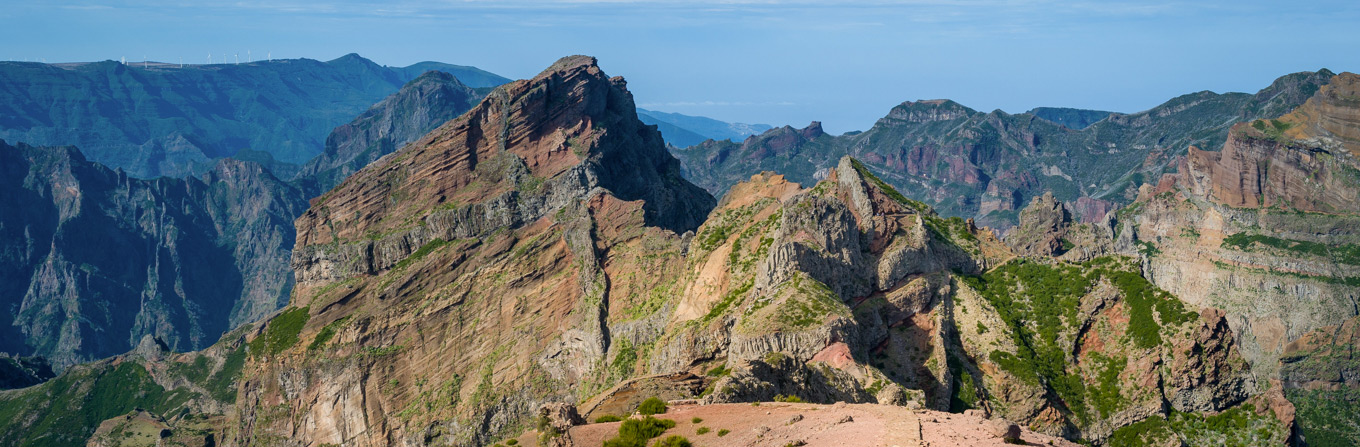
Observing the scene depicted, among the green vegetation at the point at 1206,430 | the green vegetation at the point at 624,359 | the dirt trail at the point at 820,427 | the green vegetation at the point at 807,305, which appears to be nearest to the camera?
the dirt trail at the point at 820,427

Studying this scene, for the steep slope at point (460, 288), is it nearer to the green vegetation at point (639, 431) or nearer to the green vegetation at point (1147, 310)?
the green vegetation at point (1147, 310)

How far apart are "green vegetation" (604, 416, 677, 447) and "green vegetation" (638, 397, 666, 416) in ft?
13.4

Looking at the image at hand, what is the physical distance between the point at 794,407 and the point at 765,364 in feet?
47.9

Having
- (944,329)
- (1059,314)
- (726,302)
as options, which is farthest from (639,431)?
(1059,314)

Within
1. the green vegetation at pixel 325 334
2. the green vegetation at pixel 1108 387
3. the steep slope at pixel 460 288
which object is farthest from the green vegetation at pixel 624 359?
the green vegetation at pixel 1108 387

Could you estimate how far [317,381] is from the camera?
558 ft

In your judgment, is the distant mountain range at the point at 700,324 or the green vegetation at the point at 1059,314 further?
the green vegetation at the point at 1059,314

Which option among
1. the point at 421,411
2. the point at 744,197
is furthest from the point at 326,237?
the point at 744,197

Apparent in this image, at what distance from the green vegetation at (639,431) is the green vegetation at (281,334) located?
123 metres

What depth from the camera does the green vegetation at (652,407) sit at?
237 ft

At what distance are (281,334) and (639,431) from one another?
129383 millimetres

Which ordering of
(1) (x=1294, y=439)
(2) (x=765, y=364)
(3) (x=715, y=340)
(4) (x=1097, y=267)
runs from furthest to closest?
(4) (x=1097, y=267) < (3) (x=715, y=340) < (1) (x=1294, y=439) < (2) (x=765, y=364)

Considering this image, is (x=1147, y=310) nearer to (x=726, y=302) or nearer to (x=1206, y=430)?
(x=1206, y=430)

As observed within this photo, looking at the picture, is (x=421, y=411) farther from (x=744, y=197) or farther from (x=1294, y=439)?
(x=1294, y=439)
